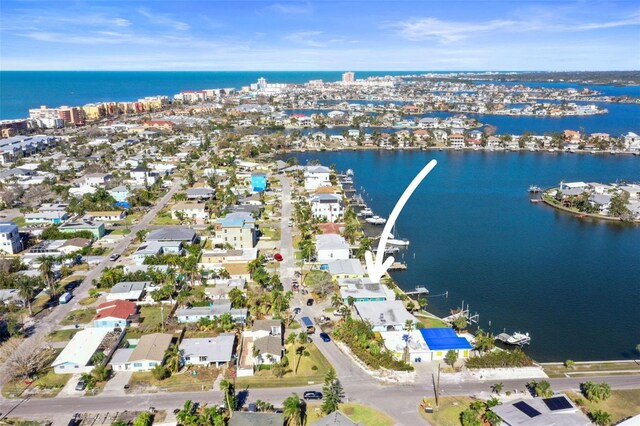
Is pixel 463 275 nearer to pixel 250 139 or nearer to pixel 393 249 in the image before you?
pixel 393 249

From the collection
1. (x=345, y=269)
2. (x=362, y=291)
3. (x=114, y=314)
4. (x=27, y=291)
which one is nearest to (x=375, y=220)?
(x=345, y=269)

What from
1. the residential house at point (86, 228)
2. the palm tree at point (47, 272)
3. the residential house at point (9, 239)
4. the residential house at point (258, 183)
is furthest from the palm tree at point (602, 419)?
the residential house at point (258, 183)

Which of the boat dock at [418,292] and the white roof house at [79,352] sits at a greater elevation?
the white roof house at [79,352]

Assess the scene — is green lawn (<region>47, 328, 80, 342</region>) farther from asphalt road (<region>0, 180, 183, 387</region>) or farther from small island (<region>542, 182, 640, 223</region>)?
small island (<region>542, 182, 640, 223</region>)

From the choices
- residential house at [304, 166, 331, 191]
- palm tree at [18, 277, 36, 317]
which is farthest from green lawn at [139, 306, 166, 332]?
residential house at [304, 166, 331, 191]

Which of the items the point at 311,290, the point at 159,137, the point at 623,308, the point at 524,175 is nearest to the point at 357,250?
the point at 311,290

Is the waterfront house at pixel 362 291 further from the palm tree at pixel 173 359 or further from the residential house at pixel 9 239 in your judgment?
the residential house at pixel 9 239

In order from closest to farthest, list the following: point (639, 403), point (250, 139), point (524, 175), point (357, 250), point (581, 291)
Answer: point (639, 403)
point (581, 291)
point (357, 250)
point (524, 175)
point (250, 139)
